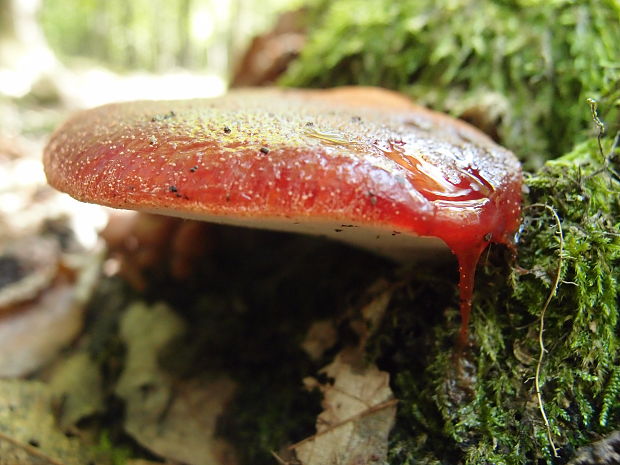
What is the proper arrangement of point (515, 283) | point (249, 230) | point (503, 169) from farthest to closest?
point (249, 230) < point (515, 283) < point (503, 169)

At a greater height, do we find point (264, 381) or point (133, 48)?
point (264, 381)

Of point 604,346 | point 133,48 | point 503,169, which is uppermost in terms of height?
point 503,169

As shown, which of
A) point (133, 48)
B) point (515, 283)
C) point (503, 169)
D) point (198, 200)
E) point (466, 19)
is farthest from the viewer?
point (133, 48)

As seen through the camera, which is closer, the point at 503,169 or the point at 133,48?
the point at 503,169

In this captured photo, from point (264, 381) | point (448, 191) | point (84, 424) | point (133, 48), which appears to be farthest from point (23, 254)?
point (133, 48)

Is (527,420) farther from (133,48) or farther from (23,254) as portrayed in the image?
Answer: (133,48)

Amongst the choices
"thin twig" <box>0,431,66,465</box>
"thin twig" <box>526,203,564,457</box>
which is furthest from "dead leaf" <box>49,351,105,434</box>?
"thin twig" <box>526,203,564,457</box>

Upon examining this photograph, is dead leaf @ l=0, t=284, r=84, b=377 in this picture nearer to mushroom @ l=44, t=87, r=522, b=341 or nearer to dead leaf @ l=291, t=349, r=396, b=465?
mushroom @ l=44, t=87, r=522, b=341
